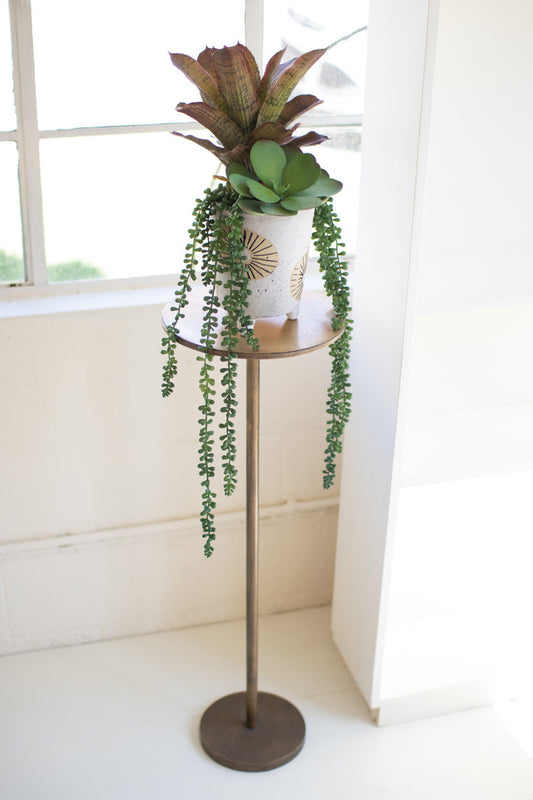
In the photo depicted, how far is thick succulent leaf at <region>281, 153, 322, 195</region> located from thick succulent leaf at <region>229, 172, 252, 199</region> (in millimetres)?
72

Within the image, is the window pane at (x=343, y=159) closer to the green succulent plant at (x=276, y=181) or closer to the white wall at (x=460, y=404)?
the white wall at (x=460, y=404)

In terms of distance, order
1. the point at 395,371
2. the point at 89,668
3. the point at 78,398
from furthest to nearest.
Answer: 1. the point at 89,668
2. the point at 78,398
3. the point at 395,371

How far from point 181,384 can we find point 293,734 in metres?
0.84

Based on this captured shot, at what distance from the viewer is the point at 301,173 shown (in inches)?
57.5

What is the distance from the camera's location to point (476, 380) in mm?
1990

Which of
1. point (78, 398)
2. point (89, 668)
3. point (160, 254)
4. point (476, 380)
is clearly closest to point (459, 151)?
point (476, 380)

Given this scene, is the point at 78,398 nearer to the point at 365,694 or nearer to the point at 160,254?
the point at 160,254

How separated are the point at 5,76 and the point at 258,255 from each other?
0.80 metres

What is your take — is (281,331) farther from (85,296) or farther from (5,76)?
(5,76)

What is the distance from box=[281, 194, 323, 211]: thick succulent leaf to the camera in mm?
1437

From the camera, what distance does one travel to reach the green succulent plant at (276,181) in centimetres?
143

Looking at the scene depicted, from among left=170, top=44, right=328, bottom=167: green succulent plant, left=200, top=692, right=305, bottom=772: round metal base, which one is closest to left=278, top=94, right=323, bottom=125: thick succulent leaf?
left=170, top=44, right=328, bottom=167: green succulent plant

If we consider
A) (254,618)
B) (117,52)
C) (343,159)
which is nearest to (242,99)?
(117,52)

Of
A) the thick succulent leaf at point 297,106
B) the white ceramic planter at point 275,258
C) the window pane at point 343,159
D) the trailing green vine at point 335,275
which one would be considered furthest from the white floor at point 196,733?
the thick succulent leaf at point 297,106
